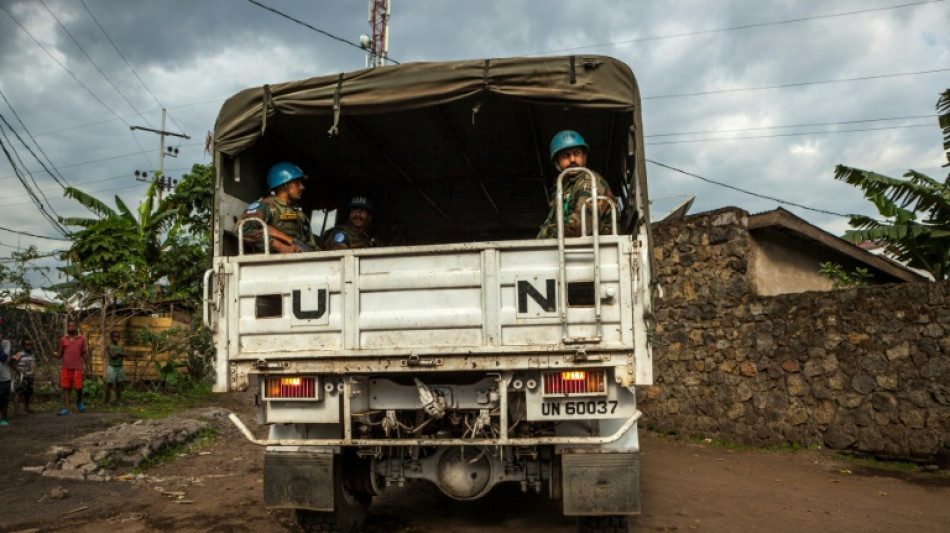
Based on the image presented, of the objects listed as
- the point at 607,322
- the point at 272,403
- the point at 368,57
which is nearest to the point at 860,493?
the point at 607,322

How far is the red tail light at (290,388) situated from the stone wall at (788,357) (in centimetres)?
682

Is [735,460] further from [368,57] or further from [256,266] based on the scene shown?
[368,57]

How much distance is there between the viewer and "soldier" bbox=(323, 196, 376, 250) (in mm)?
6438

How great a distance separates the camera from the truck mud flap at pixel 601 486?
3.98m

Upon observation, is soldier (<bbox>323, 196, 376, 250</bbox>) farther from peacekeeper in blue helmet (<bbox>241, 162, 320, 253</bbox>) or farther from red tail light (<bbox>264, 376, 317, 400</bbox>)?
red tail light (<bbox>264, 376, 317, 400</bbox>)

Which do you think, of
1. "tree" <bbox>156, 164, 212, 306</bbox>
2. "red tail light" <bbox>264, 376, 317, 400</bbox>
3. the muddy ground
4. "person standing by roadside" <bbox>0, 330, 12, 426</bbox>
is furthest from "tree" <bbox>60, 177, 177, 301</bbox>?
"red tail light" <bbox>264, 376, 317, 400</bbox>

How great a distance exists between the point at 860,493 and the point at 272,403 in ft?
18.1

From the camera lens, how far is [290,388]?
4.28m

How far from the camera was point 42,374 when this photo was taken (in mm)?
15094

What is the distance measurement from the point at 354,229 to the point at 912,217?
24.4 ft

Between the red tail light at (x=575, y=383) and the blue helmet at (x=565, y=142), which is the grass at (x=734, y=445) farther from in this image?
the red tail light at (x=575, y=383)

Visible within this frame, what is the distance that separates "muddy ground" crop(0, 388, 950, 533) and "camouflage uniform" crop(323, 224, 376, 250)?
86.4 inches

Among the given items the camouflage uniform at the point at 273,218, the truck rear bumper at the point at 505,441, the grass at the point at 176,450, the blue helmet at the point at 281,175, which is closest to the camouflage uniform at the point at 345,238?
the camouflage uniform at the point at 273,218

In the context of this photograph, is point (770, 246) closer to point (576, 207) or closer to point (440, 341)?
point (576, 207)
